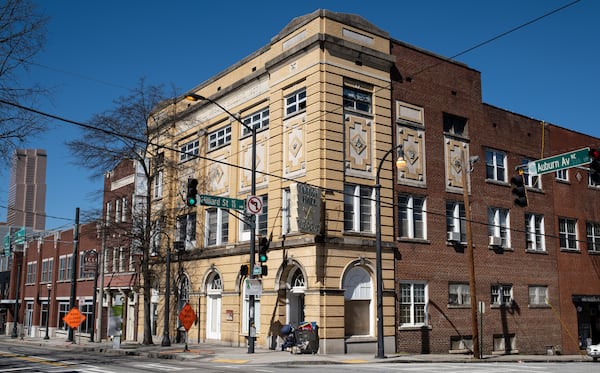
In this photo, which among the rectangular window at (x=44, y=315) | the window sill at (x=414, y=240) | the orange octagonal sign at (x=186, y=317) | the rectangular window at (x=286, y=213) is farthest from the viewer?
the rectangular window at (x=44, y=315)

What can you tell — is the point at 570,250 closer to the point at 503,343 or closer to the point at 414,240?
the point at 503,343

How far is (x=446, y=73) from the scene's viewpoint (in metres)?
32.8

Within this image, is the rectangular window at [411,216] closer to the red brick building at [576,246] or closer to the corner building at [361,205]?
the corner building at [361,205]

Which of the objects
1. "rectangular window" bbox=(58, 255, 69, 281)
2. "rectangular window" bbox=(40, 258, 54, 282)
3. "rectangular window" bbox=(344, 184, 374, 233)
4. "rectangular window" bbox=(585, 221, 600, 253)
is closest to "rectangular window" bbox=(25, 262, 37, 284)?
"rectangular window" bbox=(40, 258, 54, 282)

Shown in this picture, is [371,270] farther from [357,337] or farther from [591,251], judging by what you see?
[591,251]

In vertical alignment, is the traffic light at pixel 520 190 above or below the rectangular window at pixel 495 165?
below

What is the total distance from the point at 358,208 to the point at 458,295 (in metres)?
7.96

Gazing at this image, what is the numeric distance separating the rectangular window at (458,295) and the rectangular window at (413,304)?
2074 mm

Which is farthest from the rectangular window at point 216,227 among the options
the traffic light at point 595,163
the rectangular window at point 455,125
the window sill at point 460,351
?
the traffic light at point 595,163

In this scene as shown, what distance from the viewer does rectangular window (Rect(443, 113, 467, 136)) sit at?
32594 mm

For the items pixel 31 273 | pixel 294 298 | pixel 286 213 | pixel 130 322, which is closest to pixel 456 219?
pixel 286 213

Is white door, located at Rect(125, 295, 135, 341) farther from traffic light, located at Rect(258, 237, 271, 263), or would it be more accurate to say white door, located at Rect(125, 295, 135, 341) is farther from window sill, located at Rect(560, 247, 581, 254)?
window sill, located at Rect(560, 247, 581, 254)

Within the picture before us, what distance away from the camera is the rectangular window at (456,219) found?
3156cm

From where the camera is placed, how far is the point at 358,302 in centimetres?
2709
